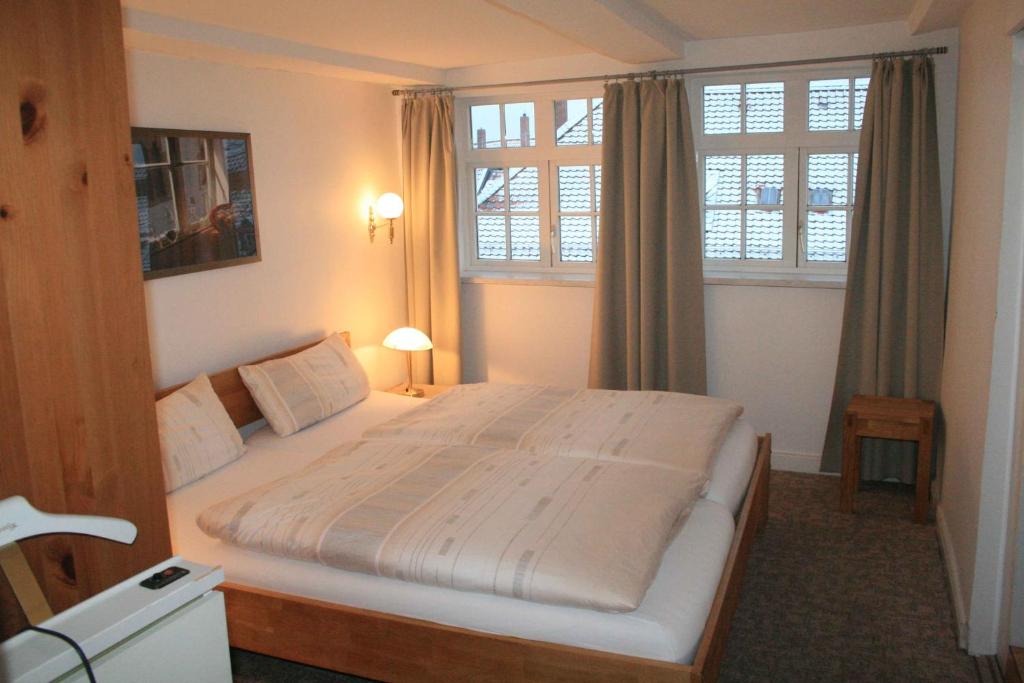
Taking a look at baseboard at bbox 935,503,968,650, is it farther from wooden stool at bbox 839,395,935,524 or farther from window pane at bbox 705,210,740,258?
window pane at bbox 705,210,740,258

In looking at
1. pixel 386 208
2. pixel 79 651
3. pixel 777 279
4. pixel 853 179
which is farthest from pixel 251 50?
pixel 79 651

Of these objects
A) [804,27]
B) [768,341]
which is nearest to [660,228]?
[768,341]

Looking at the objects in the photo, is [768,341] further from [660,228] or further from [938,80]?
[938,80]

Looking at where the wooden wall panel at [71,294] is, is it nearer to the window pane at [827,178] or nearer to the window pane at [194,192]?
the window pane at [194,192]

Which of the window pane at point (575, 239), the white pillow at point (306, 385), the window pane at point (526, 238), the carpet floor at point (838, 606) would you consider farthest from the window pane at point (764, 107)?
the white pillow at point (306, 385)

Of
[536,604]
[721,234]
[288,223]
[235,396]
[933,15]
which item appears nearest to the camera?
[536,604]

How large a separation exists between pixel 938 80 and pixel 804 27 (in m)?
0.69

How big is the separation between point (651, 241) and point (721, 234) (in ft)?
1.55

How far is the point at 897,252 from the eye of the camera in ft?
14.6

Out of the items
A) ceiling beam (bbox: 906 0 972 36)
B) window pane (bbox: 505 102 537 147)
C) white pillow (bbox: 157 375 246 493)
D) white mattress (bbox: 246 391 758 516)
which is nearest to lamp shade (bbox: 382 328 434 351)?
white mattress (bbox: 246 391 758 516)

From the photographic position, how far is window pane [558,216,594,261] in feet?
17.9

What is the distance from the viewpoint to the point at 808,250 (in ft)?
16.2

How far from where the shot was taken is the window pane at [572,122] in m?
5.30

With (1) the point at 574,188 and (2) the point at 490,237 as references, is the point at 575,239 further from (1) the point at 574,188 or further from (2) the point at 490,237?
(2) the point at 490,237
